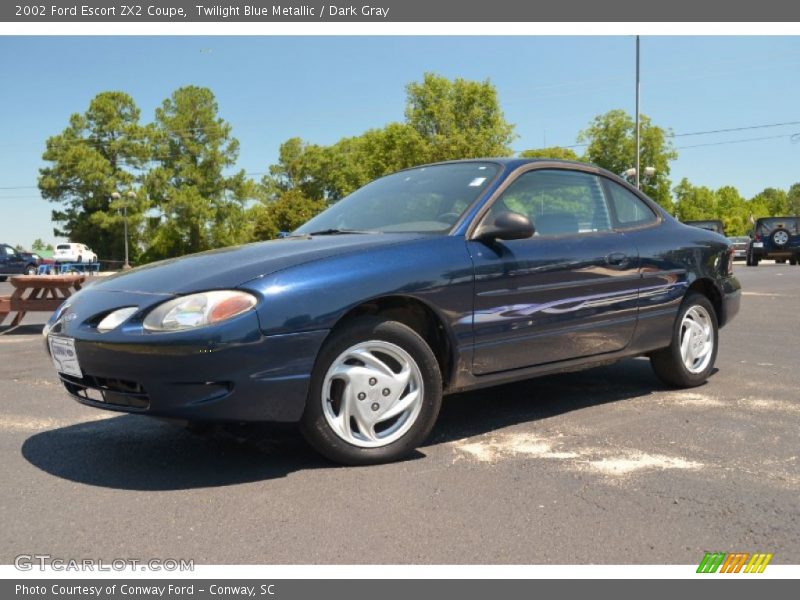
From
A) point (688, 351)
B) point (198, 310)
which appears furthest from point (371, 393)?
point (688, 351)

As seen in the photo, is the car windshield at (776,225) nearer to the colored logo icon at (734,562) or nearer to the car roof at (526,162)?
the car roof at (526,162)

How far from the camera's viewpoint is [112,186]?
5500 centimetres

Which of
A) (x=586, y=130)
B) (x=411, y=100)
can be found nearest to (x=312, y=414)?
(x=411, y=100)

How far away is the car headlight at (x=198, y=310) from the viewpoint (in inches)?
126

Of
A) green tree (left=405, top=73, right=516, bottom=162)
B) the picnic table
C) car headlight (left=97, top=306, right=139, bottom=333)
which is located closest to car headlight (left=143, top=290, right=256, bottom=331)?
car headlight (left=97, top=306, right=139, bottom=333)

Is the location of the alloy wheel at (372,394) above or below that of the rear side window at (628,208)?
below

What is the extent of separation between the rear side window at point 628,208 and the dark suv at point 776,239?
1060 inches

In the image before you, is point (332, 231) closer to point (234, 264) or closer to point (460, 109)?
point (234, 264)

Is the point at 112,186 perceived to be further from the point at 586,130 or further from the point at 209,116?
the point at 586,130

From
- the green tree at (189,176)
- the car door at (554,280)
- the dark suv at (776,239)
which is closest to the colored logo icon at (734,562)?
the car door at (554,280)

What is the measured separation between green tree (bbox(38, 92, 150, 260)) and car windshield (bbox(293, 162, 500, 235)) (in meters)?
52.4

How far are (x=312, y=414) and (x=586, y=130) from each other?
58.8 metres

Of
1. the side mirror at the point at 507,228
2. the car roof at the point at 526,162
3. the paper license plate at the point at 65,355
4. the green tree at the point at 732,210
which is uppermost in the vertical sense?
the green tree at the point at 732,210

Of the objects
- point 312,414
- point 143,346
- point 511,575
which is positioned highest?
point 143,346
